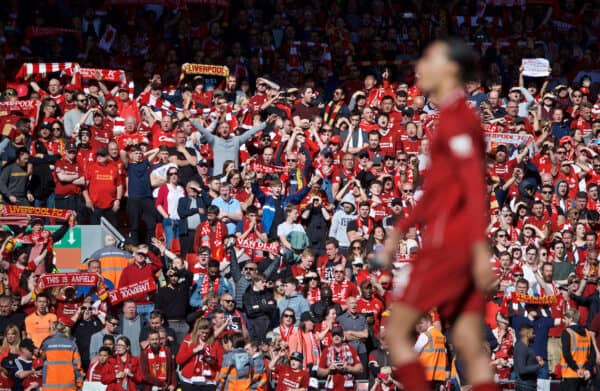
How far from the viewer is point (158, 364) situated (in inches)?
639

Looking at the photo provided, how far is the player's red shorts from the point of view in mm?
7266

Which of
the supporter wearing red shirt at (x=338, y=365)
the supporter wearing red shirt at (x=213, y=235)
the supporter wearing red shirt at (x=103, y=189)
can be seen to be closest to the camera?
the supporter wearing red shirt at (x=338, y=365)

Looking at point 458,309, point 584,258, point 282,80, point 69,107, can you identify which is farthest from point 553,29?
point 458,309

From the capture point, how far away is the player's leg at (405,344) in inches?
289

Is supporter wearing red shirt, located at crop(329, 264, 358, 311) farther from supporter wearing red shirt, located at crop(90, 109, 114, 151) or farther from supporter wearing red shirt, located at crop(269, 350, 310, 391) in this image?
supporter wearing red shirt, located at crop(90, 109, 114, 151)

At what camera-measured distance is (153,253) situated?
58.9ft

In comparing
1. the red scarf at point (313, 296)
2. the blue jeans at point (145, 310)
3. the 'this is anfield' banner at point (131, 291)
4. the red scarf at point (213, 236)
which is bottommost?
the blue jeans at point (145, 310)

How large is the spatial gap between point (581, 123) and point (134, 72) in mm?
8212

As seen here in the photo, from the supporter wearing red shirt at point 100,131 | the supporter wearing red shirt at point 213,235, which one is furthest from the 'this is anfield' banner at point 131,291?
the supporter wearing red shirt at point 100,131

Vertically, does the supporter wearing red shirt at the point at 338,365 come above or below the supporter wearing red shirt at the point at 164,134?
below

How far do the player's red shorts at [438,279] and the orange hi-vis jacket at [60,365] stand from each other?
924 centimetres

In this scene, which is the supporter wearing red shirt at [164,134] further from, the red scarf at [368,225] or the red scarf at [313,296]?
the red scarf at [313,296]

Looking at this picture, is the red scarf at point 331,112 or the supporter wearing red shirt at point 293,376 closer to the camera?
the supporter wearing red shirt at point 293,376

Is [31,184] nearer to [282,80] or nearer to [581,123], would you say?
[282,80]
